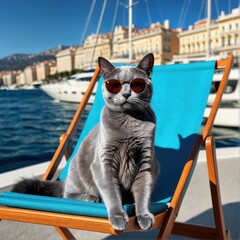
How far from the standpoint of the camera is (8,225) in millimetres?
1633

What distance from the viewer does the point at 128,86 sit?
1048mm

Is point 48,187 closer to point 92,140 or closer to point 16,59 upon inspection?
point 92,140

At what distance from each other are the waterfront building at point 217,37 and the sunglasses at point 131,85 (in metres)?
32.5

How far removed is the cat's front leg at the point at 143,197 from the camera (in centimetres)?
94

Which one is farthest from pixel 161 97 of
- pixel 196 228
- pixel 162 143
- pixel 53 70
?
pixel 53 70

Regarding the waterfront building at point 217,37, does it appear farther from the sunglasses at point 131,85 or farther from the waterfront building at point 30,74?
the waterfront building at point 30,74

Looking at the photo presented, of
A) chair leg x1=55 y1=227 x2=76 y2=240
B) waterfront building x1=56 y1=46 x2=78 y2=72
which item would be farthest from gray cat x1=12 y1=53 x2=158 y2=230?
waterfront building x1=56 y1=46 x2=78 y2=72

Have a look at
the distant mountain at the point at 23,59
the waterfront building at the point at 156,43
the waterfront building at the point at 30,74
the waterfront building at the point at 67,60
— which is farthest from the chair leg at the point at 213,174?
the waterfront building at the point at 30,74

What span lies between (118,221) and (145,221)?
0.32 ft

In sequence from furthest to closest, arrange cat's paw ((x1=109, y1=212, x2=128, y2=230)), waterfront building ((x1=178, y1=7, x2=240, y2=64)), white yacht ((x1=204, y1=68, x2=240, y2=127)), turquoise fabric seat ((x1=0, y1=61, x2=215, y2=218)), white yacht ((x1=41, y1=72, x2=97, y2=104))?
waterfront building ((x1=178, y1=7, x2=240, y2=64)) → white yacht ((x1=41, y1=72, x2=97, y2=104)) → white yacht ((x1=204, y1=68, x2=240, y2=127)) → turquoise fabric seat ((x1=0, y1=61, x2=215, y2=218)) → cat's paw ((x1=109, y1=212, x2=128, y2=230))

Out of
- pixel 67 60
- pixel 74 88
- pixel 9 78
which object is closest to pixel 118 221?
pixel 74 88

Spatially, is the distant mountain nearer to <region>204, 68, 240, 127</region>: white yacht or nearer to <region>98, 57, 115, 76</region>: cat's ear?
<region>204, 68, 240, 127</region>: white yacht

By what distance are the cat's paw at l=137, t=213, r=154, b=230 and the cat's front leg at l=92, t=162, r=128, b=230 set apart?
0.15ft

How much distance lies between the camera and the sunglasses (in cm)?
105
